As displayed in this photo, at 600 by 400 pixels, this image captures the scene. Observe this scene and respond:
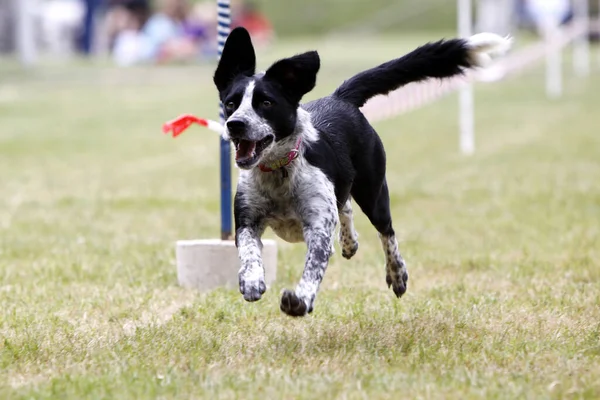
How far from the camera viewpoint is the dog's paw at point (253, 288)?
4379mm

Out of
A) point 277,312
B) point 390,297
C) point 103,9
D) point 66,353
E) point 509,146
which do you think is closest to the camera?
point 66,353

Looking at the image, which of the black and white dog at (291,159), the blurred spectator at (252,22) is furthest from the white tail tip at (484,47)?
the blurred spectator at (252,22)

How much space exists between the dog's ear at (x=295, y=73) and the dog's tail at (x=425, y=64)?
0.76 m

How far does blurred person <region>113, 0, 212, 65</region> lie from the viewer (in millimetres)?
31469

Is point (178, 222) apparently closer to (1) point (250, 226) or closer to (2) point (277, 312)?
(2) point (277, 312)

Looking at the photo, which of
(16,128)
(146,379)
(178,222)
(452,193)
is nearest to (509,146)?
(452,193)

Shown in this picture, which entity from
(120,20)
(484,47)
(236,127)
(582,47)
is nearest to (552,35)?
(582,47)

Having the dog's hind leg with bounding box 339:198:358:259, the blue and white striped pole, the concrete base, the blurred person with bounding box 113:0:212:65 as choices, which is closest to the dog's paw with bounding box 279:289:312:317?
the dog's hind leg with bounding box 339:198:358:259

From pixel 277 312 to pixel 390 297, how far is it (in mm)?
789

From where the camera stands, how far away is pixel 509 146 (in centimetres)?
1451

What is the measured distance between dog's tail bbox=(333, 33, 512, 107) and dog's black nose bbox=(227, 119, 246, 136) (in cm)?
109

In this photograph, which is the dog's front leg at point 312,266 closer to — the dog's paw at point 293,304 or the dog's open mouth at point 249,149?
the dog's paw at point 293,304

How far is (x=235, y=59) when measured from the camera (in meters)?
4.67

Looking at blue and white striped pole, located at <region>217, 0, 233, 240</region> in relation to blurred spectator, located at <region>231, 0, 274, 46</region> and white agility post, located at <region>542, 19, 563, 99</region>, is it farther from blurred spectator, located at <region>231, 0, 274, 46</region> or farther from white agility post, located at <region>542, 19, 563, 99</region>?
blurred spectator, located at <region>231, 0, 274, 46</region>
